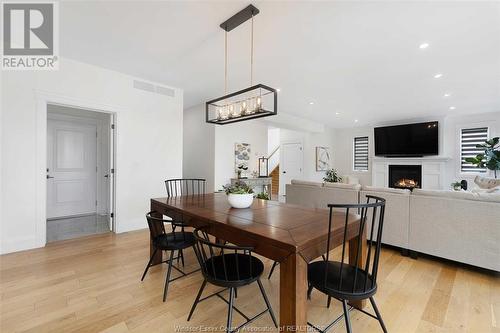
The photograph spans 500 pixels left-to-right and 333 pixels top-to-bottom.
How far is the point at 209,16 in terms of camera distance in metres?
2.38

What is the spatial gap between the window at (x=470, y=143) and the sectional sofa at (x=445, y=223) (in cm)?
528

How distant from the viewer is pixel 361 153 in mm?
8648

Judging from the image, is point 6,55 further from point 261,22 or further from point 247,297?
point 247,297

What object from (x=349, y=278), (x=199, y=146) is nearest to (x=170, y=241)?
(x=349, y=278)

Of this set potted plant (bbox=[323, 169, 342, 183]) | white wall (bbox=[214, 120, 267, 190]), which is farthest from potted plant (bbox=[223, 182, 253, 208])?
potted plant (bbox=[323, 169, 342, 183])

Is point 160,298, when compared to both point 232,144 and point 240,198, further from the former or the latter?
point 232,144

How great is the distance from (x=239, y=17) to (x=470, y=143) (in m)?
7.62

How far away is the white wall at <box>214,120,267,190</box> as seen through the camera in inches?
223

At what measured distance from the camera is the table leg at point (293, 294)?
1.31 m

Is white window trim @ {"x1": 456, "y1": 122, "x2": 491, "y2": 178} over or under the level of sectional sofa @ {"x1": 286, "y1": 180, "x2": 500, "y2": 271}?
over

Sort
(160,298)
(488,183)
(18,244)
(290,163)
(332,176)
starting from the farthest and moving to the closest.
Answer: (290,163)
(332,176)
(488,183)
(18,244)
(160,298)

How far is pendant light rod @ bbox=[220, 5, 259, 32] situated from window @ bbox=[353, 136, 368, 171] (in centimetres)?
745

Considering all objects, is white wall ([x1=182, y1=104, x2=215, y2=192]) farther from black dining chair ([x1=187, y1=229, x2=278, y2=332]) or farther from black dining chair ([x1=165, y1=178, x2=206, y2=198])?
black dining chair ([x1=187, y1=229, x2=278, y2=332])

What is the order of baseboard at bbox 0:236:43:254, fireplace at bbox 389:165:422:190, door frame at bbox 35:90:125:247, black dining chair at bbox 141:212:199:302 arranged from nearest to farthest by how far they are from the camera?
black dining chair at bbox 141:212:199:302 < baseboard at bbox 0:236:43:254 < door frame at bbox 35:90:125:247 < fireplace at bbox 389:165:422:190
